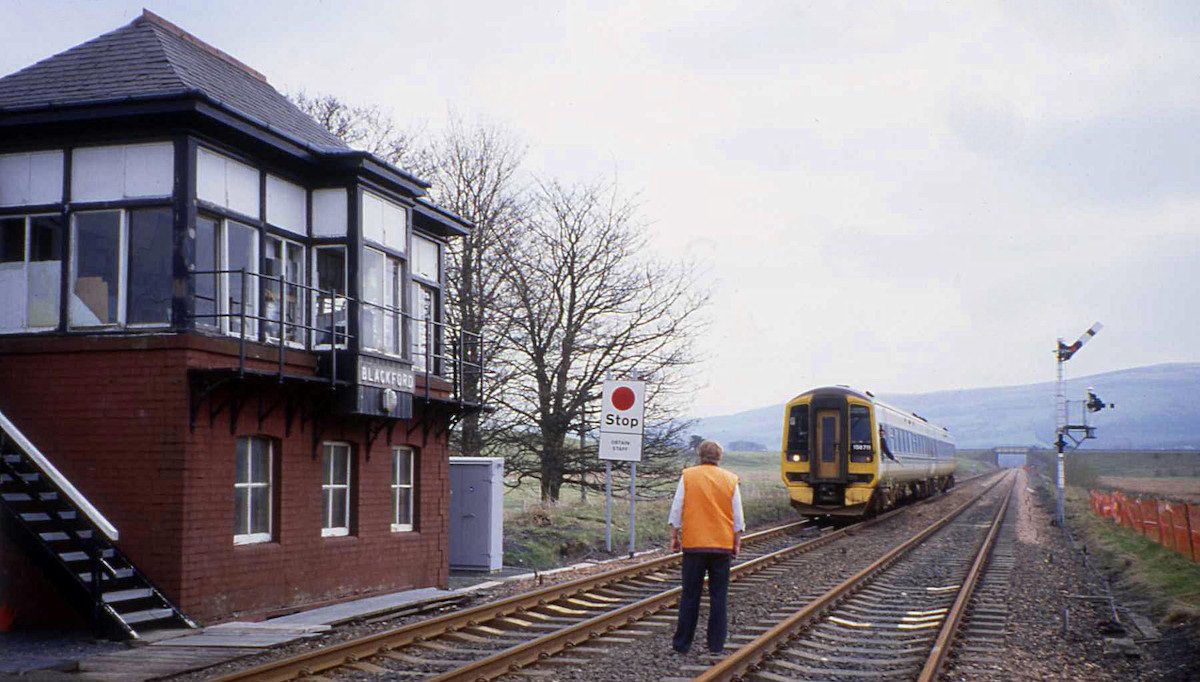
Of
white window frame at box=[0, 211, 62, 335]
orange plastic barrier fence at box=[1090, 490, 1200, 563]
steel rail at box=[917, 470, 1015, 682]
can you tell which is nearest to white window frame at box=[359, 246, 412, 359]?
white window frame at box=[0, 211, 62, 335]

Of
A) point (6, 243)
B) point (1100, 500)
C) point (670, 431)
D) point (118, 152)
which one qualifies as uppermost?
point (118, 152)

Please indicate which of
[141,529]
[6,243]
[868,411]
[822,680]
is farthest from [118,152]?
[868,411]

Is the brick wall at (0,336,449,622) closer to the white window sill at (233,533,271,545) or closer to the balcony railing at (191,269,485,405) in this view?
the white window sill at (233,533,271,545)

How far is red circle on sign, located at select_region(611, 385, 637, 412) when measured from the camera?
20000mm

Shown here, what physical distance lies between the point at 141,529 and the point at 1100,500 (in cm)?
2781

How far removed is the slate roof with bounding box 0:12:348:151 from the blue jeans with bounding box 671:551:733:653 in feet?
22.3

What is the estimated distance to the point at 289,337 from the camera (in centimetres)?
1391

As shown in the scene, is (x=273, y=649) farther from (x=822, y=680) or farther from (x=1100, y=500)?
(x=1100, y=500)

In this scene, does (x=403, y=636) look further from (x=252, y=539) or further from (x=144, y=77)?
(x=144, y=77)

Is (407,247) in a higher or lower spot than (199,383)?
higher

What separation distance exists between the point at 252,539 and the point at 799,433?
17745 millimetres

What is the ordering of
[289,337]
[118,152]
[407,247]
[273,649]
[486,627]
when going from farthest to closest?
[407,247], [289,337], [118,152], [486,627], [273,649]

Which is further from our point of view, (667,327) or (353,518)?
(667,327)

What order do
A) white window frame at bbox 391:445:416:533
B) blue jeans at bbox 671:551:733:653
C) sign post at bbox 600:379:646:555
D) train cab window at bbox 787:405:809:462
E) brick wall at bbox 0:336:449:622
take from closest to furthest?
blue jeans at bbox 671:551:733:653 < brick wall at bbox 0:336:449:622 < white window frame at bbox 391:445:416:533 < sign post at bbox 600:379:646:555 < train cab window at bbox 787:405:809:462
